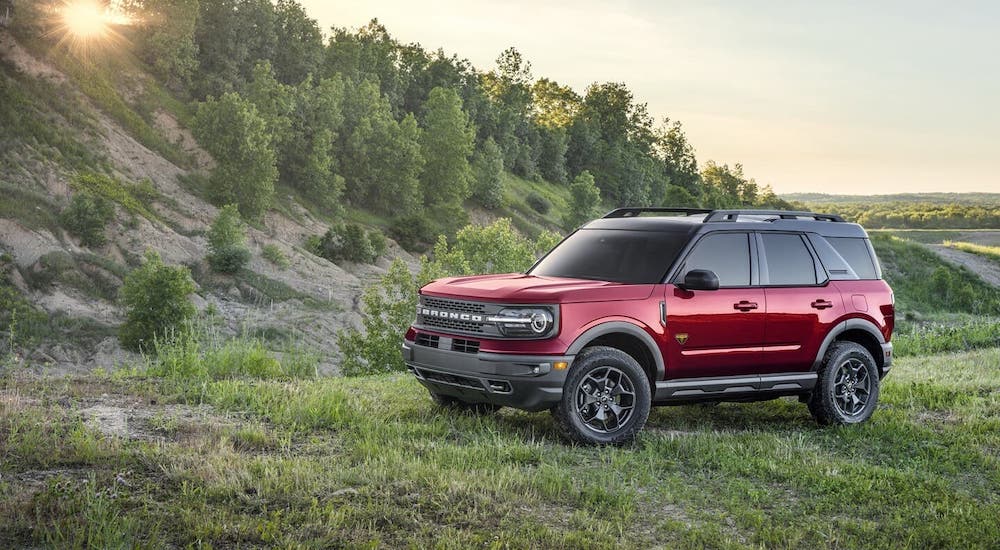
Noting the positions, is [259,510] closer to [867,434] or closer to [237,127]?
[867,434]

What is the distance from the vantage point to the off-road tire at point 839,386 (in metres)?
10.2

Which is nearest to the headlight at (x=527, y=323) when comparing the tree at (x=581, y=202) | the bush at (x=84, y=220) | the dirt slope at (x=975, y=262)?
the bush at (x=84, y=220)

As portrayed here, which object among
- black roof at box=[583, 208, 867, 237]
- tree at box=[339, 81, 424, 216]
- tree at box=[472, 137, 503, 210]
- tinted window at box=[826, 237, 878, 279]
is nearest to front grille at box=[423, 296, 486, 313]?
black roof at box=[583, 208, 867, 237]

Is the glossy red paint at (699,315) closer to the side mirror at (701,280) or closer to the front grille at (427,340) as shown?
the front grille at (427,340)

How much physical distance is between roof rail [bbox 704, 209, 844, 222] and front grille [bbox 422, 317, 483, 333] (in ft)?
8.52

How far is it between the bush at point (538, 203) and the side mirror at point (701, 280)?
345 feet

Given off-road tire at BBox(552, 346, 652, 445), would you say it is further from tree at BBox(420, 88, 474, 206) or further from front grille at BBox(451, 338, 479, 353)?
tree at BBox(420, 88, 474, 206)

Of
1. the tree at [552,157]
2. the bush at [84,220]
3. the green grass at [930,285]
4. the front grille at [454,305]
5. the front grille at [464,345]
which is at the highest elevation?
the tree at [552,157]

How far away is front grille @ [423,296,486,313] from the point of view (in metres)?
8.73

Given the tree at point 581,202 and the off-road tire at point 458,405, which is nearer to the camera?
the off-road tire at point 458,405

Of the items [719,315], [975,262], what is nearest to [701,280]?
[719,315]

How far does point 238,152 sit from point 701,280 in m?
63.4

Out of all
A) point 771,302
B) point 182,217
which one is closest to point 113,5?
point 182,217

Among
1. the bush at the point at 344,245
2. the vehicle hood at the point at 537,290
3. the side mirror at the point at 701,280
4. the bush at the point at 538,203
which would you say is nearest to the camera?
the vehicle hood at the point at 537,290
